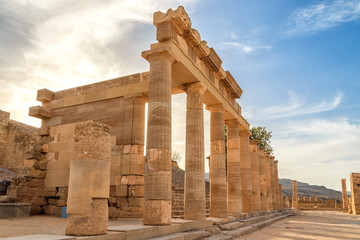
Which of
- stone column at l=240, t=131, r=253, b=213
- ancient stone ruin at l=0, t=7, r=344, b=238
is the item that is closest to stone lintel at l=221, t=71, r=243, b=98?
ancient stone ruin at l=0, t=7, r=344, b=238

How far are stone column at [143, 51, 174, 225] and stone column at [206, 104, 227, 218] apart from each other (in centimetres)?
529

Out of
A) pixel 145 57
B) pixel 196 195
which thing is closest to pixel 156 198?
pixel 196 195

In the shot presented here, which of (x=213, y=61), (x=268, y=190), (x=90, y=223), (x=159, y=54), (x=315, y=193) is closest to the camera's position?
(x=90, y=223)

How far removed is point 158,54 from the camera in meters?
10.5

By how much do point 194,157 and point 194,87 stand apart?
3.01 m

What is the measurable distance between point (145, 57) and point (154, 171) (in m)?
4.16

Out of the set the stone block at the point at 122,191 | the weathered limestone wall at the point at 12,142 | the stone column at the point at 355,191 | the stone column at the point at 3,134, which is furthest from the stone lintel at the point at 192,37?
the stone column at the point at 355,191

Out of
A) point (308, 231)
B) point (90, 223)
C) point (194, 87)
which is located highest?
point (194, 87)

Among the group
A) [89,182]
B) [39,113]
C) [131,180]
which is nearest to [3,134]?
[39,113]

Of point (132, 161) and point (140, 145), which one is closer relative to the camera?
point (132, 161)

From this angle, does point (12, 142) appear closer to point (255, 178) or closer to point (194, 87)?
point (194, 87)

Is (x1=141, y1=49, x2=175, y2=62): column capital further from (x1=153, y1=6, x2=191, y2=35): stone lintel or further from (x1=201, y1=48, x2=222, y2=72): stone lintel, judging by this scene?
(x1=201, y1=48, x2=222, y2=72): stone lintel

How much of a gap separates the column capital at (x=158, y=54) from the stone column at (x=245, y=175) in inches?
451

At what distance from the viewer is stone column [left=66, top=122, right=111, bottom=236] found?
6359 millimetres
